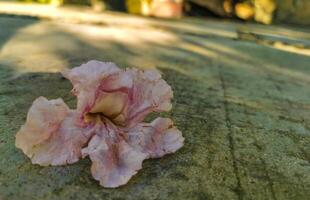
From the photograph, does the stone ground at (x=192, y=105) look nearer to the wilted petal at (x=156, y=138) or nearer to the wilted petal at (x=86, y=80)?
the wilted petal at (x=156, y=138)

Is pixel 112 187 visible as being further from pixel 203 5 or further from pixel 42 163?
pixel 203 5

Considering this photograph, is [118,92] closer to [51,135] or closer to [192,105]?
[51,135]

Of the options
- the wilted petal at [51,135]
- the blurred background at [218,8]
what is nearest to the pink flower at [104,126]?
the wilted petal at [51,135]

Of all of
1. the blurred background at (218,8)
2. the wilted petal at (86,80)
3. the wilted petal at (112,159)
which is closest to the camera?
the wilted petal at (112,159)

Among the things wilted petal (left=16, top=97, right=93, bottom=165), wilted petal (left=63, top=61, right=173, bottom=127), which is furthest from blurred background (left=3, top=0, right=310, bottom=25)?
wilted petal (left=16, top=97, right=93, bottom=165)

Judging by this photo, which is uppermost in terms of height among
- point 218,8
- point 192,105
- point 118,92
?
point 118,92

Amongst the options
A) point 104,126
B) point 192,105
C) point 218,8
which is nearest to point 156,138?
point 104,126

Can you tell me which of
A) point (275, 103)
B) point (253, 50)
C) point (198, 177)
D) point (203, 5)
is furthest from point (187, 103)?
point (203, 5)
